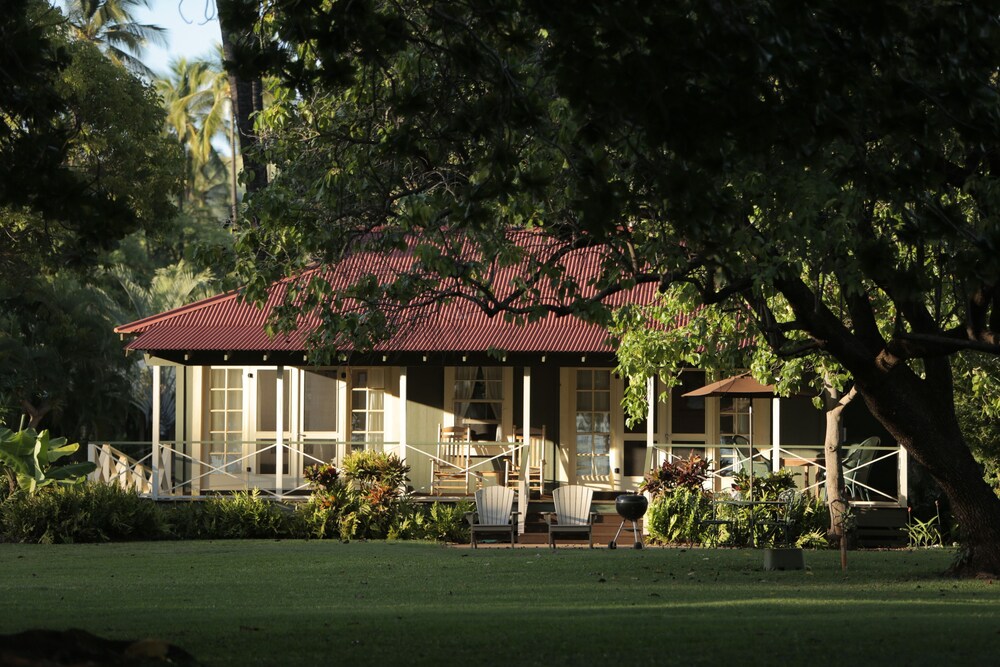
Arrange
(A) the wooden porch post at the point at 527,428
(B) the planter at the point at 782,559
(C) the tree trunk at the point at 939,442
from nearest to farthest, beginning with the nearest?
(C) the tree trunk at the point at 939,442 < (B) the planter at the point at 782,559 < (A) the wooden porch post at the point at 527,428

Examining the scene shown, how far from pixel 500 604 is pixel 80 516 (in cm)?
968

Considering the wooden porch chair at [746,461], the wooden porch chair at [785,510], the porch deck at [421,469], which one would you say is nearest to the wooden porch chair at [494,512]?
the porch deck at [421,469]

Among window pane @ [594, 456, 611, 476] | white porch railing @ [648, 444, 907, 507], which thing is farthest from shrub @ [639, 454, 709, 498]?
window pane @ [594, 456, 611, 476]

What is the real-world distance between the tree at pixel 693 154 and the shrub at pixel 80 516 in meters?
7.52

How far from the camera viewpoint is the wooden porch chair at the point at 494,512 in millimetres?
18469

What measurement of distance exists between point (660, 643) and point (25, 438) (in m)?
13.7

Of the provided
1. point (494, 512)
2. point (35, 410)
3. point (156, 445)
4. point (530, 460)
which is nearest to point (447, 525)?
point (494, 512)

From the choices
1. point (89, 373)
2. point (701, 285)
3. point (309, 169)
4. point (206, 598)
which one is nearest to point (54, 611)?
point (206, 598)

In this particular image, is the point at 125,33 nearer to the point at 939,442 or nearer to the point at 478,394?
the point at 478,394

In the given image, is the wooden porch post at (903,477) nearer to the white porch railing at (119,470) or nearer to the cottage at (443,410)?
the cottage at (443,410)

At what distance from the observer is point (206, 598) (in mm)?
11891

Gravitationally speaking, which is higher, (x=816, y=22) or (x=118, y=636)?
(x=816, y=22)

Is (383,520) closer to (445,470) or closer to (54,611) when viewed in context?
(445,470)

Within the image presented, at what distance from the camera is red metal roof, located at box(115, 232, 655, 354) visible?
20.9 m
